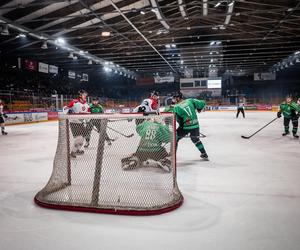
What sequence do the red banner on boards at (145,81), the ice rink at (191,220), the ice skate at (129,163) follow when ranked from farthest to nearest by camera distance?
the red banner on boards at (145,81) < the ice skate at (129,163) < the ice rink at (191,220)

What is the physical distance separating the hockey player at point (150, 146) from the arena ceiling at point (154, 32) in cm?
972

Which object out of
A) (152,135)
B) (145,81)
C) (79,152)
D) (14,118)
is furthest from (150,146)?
(145,81)

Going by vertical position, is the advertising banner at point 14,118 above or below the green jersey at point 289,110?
below

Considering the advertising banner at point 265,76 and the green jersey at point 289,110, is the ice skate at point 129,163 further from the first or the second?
the advertising banner at point 265,76

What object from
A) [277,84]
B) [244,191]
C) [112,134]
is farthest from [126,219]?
[277,84]

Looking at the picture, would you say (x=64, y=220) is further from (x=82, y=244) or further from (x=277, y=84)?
(x=277, y=84)

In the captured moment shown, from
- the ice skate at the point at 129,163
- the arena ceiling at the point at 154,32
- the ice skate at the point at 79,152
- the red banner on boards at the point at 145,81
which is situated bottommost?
the ice skate at the point at 129,163

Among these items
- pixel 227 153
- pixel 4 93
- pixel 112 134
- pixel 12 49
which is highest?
pixel 12 49

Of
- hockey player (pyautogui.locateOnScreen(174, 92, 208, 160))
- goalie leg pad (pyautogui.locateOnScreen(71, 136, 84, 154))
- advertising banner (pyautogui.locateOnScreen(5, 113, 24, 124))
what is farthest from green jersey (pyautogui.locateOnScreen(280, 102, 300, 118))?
advertising banner (pyautogui.locateOnScreen(5, 113, 24, 124))

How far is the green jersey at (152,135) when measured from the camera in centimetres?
323

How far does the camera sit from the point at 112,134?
2.96 metres

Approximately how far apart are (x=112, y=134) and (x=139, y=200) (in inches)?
29.1

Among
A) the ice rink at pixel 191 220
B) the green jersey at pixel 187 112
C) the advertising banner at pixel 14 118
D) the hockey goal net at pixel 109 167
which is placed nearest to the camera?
the ice rink at pixel 191 220

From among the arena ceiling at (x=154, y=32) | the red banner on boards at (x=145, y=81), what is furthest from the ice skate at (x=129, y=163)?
the red banner on boards at (x=145, y=81)
